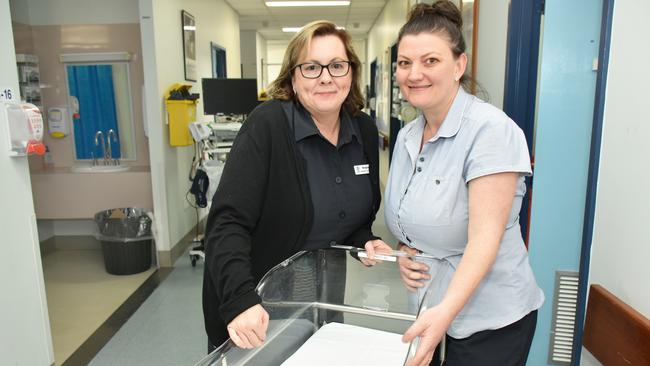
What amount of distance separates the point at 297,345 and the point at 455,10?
1011 mm

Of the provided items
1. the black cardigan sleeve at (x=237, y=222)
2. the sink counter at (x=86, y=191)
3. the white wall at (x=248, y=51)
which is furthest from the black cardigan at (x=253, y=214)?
the white wall at (x=248, y=51)

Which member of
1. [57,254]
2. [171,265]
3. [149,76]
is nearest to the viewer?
[149,76]

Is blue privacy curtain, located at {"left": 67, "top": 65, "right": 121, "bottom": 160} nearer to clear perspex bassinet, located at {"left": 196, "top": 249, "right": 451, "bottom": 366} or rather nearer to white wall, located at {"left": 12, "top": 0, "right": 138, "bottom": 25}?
white wall, located at {"left": 12, "top": 0, "right": 138, "bottom": 25}

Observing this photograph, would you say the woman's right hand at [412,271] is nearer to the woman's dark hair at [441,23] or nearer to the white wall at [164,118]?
the woman's dark hair at [441,23]

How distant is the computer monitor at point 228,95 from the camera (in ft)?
15.5

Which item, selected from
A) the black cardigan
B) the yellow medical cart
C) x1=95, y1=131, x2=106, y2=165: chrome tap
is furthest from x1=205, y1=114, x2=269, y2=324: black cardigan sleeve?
x1=95, y1=131, x2=106, y2=165: chrome tap

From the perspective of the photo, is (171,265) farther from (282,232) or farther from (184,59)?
(282,232)

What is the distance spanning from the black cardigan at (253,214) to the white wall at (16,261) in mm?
1183

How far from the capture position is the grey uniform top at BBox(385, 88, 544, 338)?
1060mm

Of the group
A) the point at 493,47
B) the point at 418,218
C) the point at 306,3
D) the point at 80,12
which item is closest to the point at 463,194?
the point at 418,218

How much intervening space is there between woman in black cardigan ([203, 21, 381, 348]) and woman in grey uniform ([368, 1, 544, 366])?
0.22 m

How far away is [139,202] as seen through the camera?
13.7 ft

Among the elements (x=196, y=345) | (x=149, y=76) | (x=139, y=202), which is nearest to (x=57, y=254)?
(x=139, y=202)

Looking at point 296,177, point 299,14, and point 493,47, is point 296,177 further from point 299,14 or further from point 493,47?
point 299,14
